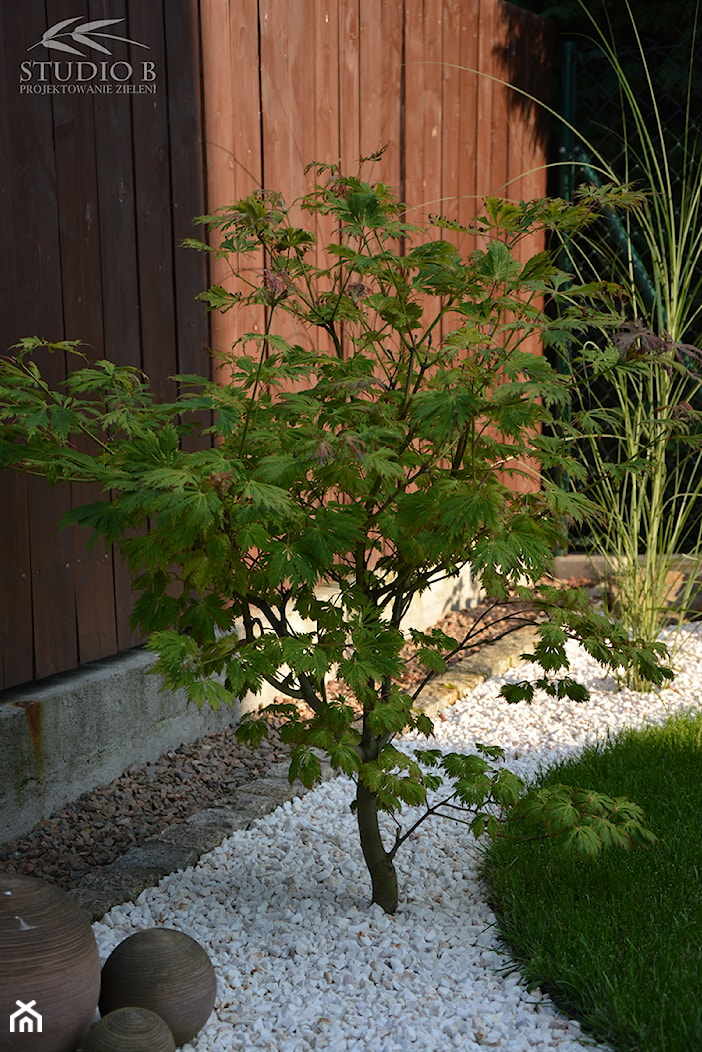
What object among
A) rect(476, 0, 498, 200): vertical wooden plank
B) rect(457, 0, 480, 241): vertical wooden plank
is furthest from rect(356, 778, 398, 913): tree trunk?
rect(476, 0, 498, 200): vertical wooden plank

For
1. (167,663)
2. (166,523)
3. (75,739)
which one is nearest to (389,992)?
(167,663)

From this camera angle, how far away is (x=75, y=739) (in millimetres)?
2830

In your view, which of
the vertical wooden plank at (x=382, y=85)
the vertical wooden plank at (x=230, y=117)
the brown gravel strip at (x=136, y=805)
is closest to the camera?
the brown gravel strip at (x=136, y=805)

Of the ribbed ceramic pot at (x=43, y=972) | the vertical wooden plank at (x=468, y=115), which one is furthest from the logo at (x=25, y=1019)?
the vertical wooden plank at (x=468, y=115)

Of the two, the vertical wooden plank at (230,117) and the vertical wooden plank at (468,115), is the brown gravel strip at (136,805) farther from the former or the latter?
the vertical wooden plank at (468,115)

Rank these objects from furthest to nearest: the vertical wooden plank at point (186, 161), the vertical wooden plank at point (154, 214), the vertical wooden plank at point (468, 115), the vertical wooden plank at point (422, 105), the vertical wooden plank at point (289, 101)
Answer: the vertical wooden plank at point (468, 115) < the vertical wooden plank at point (422, 105) < the vertical wooden plank at point (289, 101) < the vertical wooden plank at point (186, 161) < the vertical wooden plank at point (154, 214)

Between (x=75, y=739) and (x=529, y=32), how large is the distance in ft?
14.4

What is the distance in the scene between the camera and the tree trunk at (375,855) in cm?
224

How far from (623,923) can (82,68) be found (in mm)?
2565

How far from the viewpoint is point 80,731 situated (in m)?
2.85

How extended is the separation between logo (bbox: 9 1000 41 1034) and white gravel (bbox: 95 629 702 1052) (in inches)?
12.0

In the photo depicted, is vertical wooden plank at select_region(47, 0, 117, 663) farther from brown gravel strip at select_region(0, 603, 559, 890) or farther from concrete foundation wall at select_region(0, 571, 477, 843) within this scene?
brown gravel strip at select_region(0, 603, 559, 890)

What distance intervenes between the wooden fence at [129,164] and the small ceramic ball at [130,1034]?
122 centimetres

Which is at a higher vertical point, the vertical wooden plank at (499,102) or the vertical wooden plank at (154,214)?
the vertical wooden plank at (499,102)
